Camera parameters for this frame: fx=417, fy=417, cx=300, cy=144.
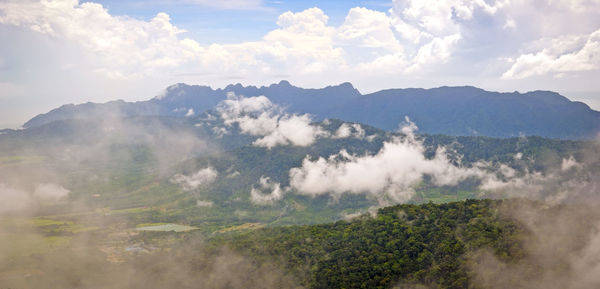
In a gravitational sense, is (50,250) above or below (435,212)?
below

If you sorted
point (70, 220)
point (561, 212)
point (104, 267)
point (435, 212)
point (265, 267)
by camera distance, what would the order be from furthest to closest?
point (70, 220) → point (104, 267) → point (435, 212) → point (265, 267) → point (561, 212)

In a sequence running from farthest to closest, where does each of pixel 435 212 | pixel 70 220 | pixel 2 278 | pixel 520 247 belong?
pixel 70 220
pixel 2 278
pixel 435 212
pixel 520 247

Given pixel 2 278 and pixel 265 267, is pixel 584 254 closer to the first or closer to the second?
pixel 265 267

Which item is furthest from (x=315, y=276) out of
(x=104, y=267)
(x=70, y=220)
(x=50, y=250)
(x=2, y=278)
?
(x=70, y=220)

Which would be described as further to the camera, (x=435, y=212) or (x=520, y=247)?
(x=435, y=212)

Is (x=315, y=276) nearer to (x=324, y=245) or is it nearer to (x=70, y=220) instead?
(x=324, y=245)

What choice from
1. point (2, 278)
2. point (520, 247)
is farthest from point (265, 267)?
point (2, 278)

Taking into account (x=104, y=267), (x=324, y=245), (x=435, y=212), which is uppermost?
(x=435, y=212)

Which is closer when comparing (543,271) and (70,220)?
(543,271)

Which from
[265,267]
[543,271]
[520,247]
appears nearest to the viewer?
[543,271]
